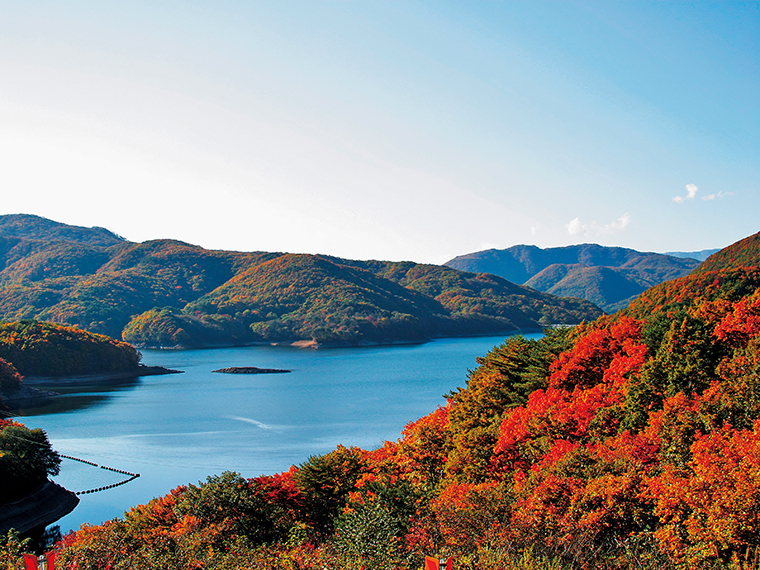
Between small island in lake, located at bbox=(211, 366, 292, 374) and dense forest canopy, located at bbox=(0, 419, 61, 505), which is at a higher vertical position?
dense forest canopy, located at bbox=(0, 419, 61, 505)

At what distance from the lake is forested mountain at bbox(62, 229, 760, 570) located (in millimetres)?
15991

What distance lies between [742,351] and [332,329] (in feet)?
437

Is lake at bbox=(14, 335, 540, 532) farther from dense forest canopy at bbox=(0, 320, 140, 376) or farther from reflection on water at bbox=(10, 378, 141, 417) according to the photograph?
dense forest canopy at bbox=(0, 320, 140, 376)

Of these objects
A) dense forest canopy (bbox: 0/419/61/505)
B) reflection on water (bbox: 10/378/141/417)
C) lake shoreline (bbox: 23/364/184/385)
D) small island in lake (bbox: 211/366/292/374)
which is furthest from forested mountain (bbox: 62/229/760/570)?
lake shoreline (bbox: 23/364/184/385)

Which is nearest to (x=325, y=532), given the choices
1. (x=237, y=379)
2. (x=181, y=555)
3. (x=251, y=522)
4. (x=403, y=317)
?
(x=251, y=522)

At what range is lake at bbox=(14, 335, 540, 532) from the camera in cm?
3875

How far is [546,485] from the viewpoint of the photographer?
13773 mm

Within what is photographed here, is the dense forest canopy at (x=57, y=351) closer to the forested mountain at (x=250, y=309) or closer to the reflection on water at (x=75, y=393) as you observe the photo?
the reflection on water at (x=75, y=393)

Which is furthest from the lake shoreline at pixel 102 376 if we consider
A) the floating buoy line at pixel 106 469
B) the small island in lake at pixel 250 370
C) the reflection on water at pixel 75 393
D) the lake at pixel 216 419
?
the floating buoy line at pixel 106 469

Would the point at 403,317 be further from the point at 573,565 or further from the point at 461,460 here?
the point at 573,565

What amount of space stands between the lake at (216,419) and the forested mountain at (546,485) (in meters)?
16.0

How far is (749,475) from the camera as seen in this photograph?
11.1 meters

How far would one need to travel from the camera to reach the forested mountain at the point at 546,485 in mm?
11289

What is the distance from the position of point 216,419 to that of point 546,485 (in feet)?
160
